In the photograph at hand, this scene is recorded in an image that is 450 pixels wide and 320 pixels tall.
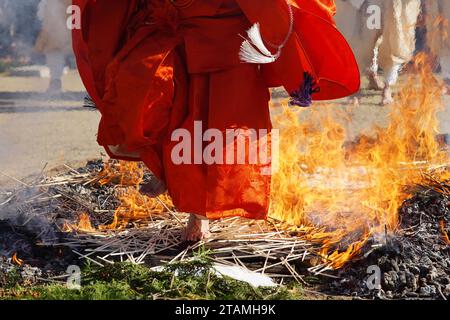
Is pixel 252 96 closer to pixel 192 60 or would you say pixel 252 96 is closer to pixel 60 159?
pixel 192 60

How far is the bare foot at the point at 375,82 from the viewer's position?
729cm

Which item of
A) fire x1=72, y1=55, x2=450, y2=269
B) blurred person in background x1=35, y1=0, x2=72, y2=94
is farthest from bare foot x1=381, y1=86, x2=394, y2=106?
blurred person in background x1=35, y1=0, x2=72, y2=94

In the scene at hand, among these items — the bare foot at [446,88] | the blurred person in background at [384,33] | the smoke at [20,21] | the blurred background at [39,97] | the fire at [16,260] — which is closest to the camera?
the fire at [16,260]

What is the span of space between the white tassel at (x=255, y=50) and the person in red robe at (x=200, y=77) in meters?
0.02

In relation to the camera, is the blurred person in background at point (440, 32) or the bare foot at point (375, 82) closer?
the blurred person in background at point (440, 32)

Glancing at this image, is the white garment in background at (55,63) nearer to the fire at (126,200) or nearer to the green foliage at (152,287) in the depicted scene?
the fire at (126,200)

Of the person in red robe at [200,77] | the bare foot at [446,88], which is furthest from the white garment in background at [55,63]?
the person in red robe at [200,77]

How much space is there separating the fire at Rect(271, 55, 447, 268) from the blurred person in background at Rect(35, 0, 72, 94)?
9.48 ft

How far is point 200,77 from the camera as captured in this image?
3.71m

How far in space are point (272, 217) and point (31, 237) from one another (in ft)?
4.22

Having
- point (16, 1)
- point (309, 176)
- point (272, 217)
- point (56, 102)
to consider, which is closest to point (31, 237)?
point (272, 217)

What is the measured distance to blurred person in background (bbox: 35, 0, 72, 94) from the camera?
702cm

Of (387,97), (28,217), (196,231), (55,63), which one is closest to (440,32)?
(387,97)

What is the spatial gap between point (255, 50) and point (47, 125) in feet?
12.2
